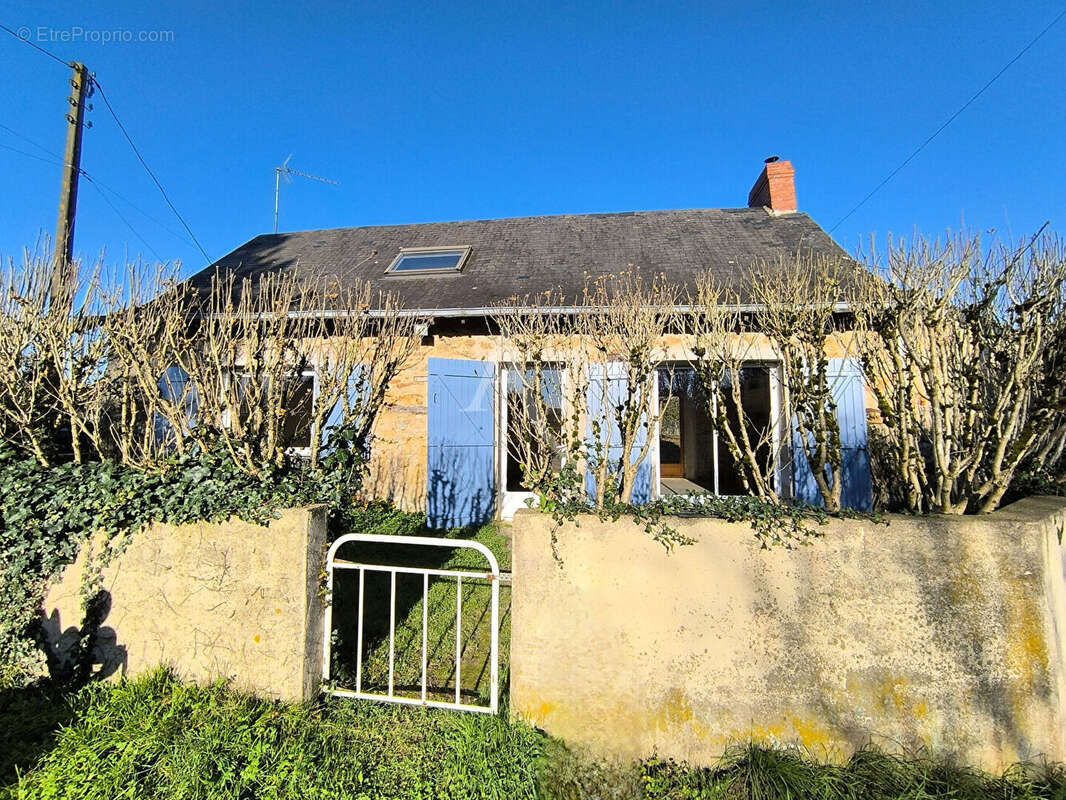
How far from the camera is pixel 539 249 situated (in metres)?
8.39

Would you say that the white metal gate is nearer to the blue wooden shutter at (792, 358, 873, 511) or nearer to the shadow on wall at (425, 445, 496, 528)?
the shadow on wall at (425, 445, 496, 528)

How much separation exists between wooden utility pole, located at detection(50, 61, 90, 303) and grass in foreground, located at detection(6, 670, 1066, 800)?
22.2 ft

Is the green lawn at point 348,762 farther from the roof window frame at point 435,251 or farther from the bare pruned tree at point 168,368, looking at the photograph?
the roof window frame at point 435,251

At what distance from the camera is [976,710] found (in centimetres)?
214

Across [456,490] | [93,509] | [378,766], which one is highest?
[93,509]

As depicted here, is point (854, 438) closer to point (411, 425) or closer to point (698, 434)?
point (698, 434)

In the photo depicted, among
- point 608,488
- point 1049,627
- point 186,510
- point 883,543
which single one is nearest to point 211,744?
point 186,510

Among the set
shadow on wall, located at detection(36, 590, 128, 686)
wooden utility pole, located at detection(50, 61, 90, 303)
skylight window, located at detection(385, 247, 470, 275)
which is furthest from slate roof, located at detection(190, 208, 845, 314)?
shadow on wall, located at detection(36, 590, 128, 686)

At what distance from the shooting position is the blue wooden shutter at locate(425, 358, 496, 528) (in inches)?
238

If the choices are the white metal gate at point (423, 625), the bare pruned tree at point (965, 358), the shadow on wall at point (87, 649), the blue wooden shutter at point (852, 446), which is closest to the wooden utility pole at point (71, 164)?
the shadow on wall at point (87, 649)

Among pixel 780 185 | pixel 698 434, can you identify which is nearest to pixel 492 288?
pixel 698 434

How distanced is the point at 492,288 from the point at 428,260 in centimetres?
195

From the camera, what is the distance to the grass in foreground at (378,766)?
2.05m

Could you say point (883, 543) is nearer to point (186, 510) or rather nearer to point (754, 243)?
point (186, 510)
